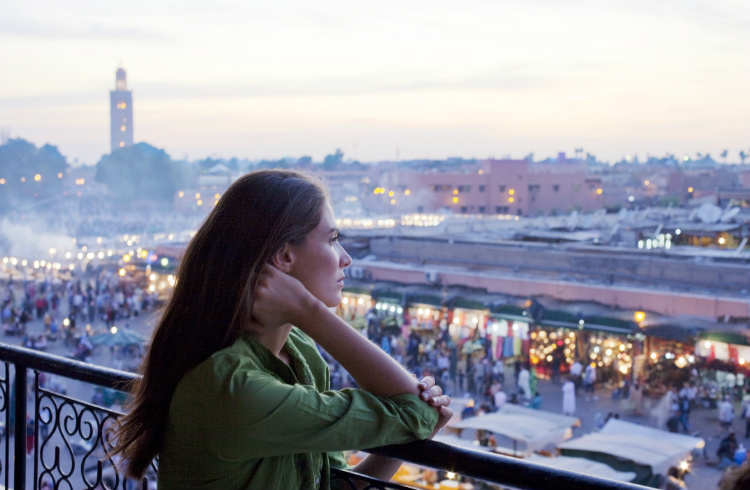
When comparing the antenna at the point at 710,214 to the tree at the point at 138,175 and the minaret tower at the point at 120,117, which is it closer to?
the tree at the point at 138,175

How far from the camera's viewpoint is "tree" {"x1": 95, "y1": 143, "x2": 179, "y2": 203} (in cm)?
5519

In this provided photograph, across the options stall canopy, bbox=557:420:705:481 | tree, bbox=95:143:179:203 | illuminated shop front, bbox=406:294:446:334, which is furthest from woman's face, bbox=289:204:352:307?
tree, bbox=95:143:179:203

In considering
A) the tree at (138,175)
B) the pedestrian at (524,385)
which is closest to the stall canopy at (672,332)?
the pedestrian at (524,385)

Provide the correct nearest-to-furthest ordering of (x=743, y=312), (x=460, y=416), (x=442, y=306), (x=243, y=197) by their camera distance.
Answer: (x=243, y=197) → (x=460, y=416) → (x=743, y=312) → (x=442, y=306)

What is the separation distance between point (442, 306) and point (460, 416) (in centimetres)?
478

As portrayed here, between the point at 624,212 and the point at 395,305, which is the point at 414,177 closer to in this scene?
the point at 624,212

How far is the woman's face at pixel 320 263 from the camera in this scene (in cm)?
104

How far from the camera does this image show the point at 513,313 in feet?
38.4

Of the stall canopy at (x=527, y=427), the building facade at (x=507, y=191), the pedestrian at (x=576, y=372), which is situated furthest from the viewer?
the building facade at (x=507, y=191)

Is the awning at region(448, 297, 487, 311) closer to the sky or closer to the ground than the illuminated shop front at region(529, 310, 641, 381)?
closer to the sky

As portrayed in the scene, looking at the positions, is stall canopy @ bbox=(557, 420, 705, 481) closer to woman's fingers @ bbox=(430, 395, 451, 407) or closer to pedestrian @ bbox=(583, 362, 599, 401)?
pedestrian @ bbox=(583, 362, 599, 401)

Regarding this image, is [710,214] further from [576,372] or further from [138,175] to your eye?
[138,175]

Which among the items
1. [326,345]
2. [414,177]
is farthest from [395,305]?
[414,177]

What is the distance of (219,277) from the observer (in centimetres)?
98
